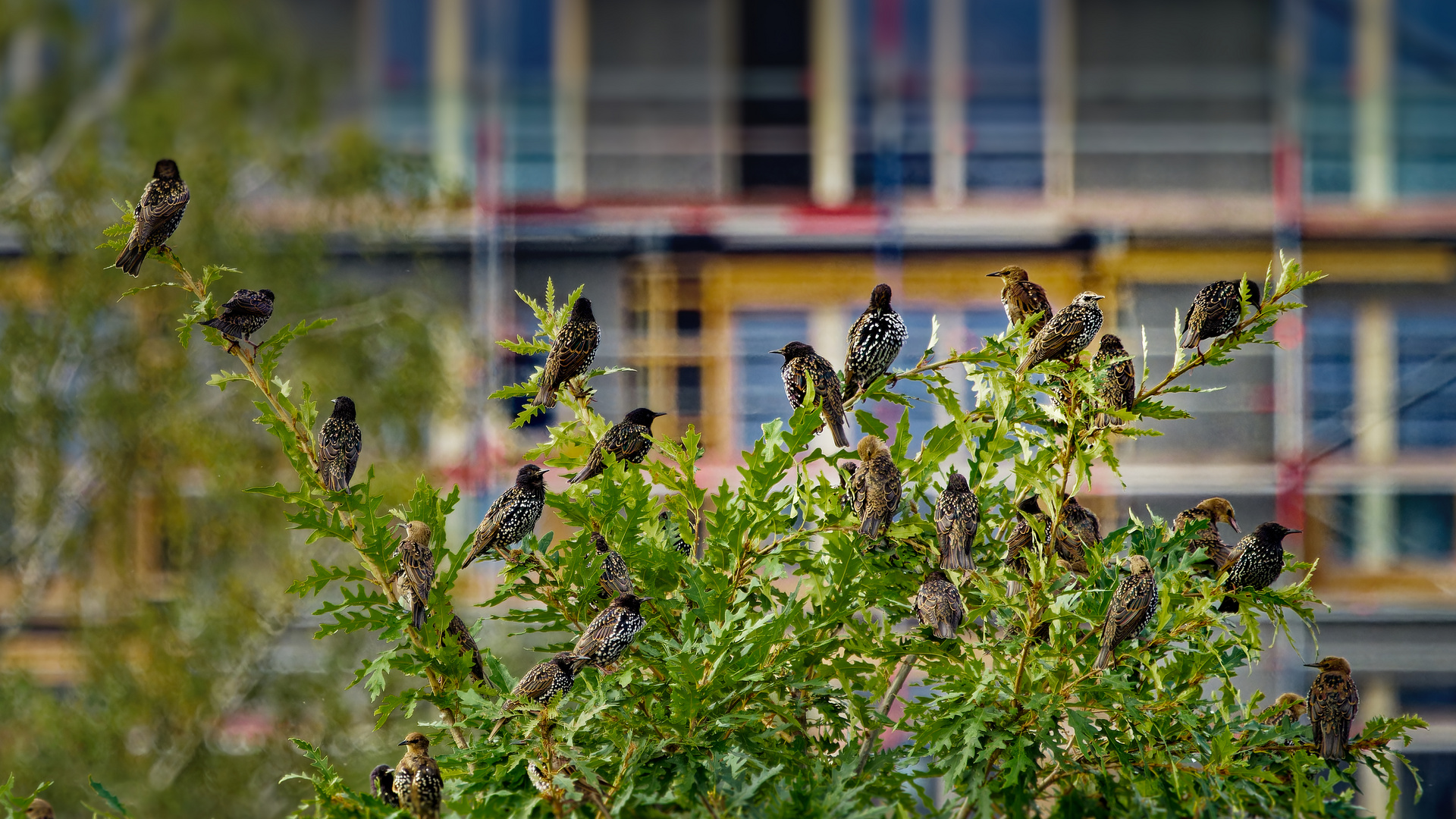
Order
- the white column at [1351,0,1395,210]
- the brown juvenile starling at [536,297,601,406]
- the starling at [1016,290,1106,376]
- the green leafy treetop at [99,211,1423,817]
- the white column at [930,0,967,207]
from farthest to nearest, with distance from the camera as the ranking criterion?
the white column at [1351,0,1395,210] → the white column at [930,0,967,207] → the brown juvenile starling at [536,297,601,406] → the starling at [1016,290,1106,376] → the green leafy treetop at [99,211,1423,817]

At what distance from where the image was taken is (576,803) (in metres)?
0.79

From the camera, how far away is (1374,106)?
181 inches

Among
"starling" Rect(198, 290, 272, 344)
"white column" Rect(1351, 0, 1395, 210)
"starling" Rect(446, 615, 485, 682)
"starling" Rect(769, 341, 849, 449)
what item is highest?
"white column" Rect(1351, 0, 1395, 210)

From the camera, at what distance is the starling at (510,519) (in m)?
0.97

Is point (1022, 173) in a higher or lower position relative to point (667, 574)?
higher

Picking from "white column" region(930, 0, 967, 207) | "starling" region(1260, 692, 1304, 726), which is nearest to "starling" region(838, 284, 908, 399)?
"starling" region(1260, 692, 1304, 726)

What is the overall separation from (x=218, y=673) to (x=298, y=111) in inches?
55.1

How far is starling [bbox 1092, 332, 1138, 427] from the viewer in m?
0.89

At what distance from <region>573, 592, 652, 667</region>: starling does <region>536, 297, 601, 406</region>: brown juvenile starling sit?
8.4 inches

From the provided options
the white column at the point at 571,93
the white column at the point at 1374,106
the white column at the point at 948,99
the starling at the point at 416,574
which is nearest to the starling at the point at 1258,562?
the starling at the point at 416,574

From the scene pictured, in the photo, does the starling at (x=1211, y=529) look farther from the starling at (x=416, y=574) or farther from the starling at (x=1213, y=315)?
the starling at (x=416, y=574)

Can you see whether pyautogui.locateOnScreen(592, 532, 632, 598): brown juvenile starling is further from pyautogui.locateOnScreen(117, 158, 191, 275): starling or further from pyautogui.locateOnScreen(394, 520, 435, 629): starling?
pyautogui.locateOnScreen(117, 158, 191, 275): starling

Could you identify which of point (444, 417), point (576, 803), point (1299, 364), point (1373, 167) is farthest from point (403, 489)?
point (1373, 167)

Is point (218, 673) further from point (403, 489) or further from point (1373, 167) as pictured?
point (1373, 167)
